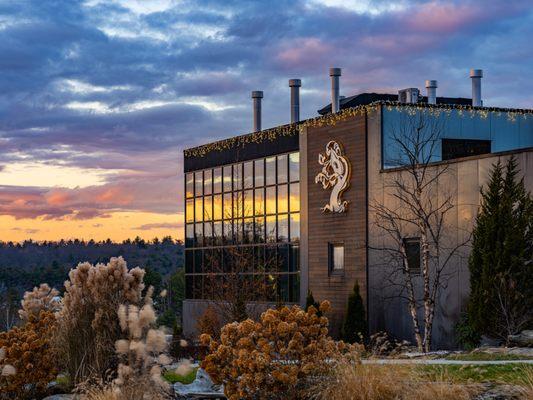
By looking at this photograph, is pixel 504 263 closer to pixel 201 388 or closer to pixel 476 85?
pixel 201 388

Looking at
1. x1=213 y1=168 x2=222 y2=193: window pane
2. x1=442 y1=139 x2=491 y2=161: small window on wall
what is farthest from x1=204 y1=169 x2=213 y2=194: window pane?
x1=442 y1=139 x2=491 y2=161: small window on wall

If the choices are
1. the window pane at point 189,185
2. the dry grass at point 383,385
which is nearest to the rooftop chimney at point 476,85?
the window pane at point 189,185

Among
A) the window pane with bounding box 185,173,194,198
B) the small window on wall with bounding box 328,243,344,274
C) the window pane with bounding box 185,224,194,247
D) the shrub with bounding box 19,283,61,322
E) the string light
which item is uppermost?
the string light

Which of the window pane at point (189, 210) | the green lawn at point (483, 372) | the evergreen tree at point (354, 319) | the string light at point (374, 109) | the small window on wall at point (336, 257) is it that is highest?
the string light at point (374, 109)

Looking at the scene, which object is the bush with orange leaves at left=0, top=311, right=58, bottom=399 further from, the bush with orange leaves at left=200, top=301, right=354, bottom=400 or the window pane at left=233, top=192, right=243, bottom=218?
the window pane at left=233, top=192, right=243, bottom=218

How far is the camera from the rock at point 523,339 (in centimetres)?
2116

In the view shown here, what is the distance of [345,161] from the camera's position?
32.8m

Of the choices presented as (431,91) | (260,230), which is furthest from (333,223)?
(431,91)

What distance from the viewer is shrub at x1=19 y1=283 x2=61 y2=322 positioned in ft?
68.0

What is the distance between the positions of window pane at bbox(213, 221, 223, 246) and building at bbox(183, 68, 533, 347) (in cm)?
8

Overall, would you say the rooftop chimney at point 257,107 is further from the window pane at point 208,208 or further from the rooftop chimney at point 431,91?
the rooftop chimney at point 431,91

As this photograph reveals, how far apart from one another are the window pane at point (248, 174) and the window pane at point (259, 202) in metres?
0.72

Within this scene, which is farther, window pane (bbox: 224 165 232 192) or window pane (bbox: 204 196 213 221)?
window pane (bbox: 204 196 213 221)

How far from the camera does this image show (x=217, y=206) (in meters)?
43.6
